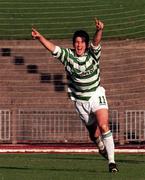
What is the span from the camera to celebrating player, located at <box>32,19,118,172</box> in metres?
11.4

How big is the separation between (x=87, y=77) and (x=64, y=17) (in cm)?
1249

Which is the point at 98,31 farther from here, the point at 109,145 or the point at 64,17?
the point at 64,17

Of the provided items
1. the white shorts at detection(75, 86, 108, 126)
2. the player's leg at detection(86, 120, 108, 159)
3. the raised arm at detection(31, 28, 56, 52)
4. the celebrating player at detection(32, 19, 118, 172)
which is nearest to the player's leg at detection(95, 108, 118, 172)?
the celebrating player at detection(32, 19, 118, 172)

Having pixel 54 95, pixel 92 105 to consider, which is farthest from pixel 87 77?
pixel 54 95

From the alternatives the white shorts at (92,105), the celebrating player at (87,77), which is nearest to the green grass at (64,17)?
the white shorts at (92,105)

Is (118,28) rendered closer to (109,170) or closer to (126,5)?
(126,5)

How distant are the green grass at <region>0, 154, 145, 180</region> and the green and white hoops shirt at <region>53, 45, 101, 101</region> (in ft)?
3.40

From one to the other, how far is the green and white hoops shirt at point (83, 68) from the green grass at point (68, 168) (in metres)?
1.04

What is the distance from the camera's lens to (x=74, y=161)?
14102 millimetres

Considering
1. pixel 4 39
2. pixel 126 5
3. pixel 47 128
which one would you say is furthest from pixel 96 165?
pixel 126 5

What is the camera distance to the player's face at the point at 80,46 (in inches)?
449

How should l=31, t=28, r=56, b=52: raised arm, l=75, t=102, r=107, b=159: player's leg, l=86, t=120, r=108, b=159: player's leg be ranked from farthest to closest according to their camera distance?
l=86, t=120, r=108, b=159: player's leg
l=75, t=102, r=107, b=159: player's leg
l=31, t=28, r=56, b=52: raised arm

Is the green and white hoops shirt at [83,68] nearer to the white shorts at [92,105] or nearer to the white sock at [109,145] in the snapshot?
the white shorts at [92,105]

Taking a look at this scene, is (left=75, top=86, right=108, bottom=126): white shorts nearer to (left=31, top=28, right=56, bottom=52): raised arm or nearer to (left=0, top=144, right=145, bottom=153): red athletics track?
(left=31, top=28, right=56, bottom=52): raised arm
